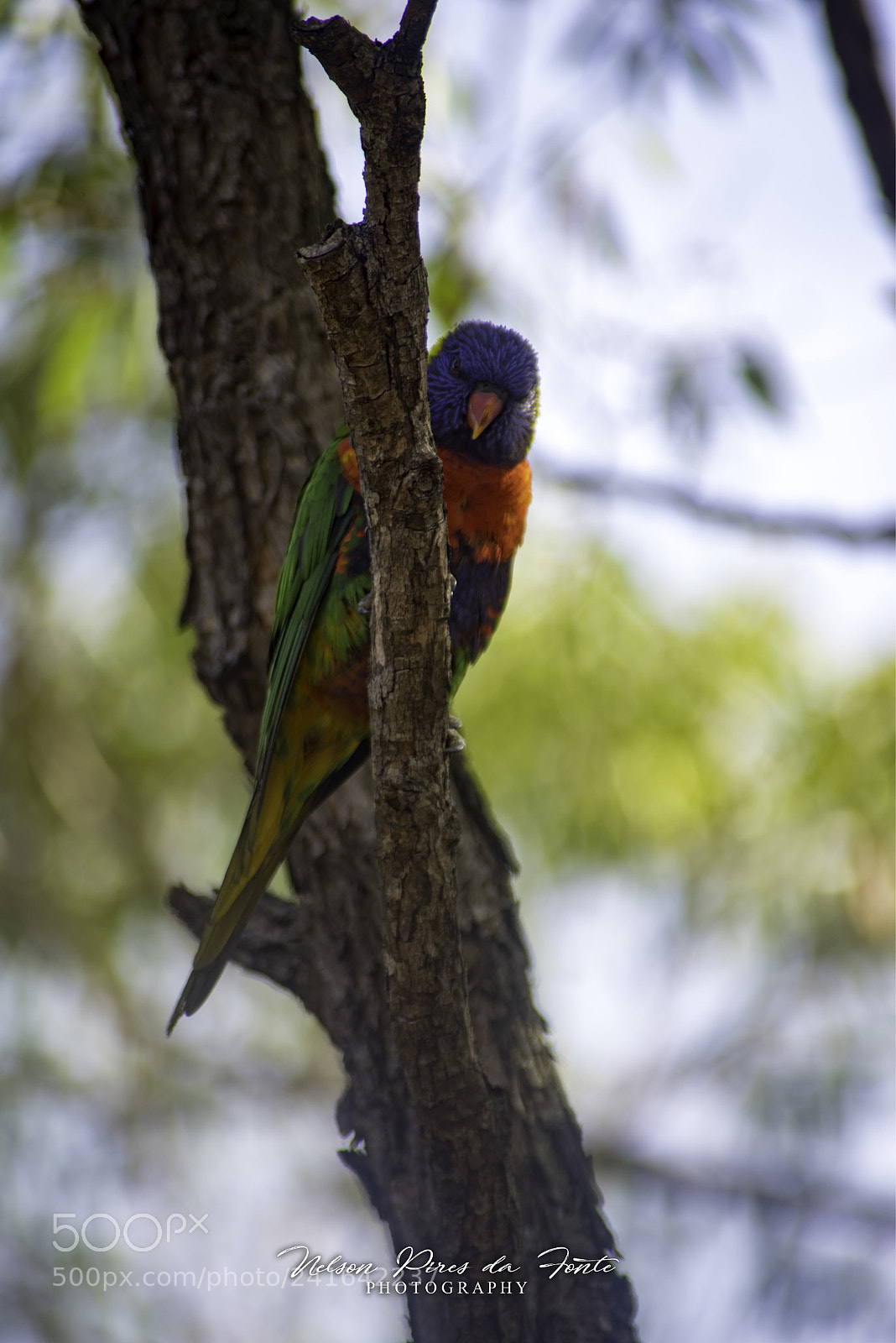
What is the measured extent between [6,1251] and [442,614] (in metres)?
4.00

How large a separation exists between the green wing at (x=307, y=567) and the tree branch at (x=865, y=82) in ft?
3.93

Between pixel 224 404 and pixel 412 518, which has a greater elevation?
pixel 224 404

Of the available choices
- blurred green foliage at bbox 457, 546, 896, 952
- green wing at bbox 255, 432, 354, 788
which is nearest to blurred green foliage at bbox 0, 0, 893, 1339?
blurred green foliage at bbox 457, 546, 896, 952

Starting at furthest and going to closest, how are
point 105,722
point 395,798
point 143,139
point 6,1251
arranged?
point 105,722, point 6,1251, point 143,139, point 395,798

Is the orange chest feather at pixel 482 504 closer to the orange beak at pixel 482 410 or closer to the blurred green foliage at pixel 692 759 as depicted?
the orange beak at pixel 482 410

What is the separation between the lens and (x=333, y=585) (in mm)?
2236

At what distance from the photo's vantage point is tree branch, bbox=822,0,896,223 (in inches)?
74.0

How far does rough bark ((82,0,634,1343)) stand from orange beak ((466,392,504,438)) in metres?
0.36

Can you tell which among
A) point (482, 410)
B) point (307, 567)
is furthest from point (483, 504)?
point (307, 567)

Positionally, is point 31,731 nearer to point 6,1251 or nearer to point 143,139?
point 6,1251

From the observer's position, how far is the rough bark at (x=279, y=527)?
2104 mm

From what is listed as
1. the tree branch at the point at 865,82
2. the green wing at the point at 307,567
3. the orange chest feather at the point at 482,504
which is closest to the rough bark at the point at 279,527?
the green wing at the point at 307,567

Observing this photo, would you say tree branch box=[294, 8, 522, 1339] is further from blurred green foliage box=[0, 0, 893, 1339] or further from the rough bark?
blurred green foliage box=[0, 0, 893, 1339]

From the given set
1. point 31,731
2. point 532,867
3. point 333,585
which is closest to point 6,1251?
point 31,731
